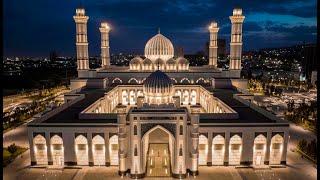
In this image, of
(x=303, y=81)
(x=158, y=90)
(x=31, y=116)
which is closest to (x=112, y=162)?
(x=158, y=90)

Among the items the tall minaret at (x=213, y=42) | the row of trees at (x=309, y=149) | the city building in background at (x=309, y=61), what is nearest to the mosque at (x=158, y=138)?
the row of trees at (x=309, y=149)

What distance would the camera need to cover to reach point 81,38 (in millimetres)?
44031

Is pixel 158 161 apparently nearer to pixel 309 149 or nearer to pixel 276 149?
pixel 276 149

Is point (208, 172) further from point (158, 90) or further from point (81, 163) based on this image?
point (81, 163)

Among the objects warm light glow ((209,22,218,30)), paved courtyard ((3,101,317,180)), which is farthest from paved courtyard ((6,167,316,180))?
warm light glow ((209,22,218,30))

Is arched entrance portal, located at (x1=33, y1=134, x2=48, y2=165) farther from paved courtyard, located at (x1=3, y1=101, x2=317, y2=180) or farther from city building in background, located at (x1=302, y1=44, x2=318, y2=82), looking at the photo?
city building in background, located at (x1=302, y1=44, x2=318, y2=82)

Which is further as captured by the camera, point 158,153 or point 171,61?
point 171,61

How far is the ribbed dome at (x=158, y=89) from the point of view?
25438mm

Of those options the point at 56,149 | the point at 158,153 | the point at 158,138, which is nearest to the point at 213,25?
the point at 158,138

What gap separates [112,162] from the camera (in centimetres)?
2459

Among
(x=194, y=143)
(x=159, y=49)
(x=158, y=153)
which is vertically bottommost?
(x=158, y=153)

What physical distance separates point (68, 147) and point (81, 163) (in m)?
1.56

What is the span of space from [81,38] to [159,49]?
10708 mm

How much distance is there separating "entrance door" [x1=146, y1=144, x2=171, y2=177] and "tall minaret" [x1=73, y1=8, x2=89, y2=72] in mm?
21491
